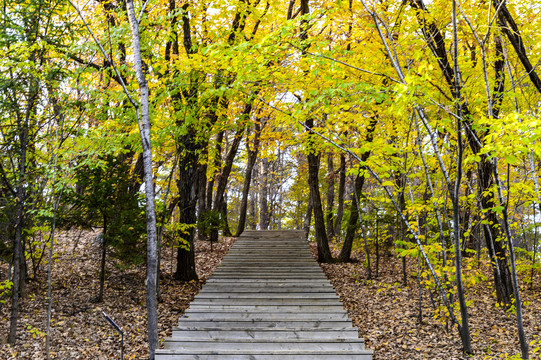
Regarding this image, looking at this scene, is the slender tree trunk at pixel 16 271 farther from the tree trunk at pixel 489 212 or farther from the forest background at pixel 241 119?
the tree trunk at pixel 489 212

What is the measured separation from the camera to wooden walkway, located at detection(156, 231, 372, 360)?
16.0 ft

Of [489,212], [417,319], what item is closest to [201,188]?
[417,319]

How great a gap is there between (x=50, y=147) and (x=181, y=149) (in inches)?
92.6

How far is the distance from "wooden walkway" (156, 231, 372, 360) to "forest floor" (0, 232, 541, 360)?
0.91m

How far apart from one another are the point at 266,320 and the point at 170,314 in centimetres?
268

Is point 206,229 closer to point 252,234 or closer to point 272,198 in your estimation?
point 252,234

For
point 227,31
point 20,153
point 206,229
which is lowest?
point 206,229

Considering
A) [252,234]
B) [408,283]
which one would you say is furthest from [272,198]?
[408,283]

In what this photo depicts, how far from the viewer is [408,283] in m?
9.63

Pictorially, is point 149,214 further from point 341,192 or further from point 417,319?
point 341,192

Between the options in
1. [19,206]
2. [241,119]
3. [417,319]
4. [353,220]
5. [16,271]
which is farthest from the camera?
[353,220]

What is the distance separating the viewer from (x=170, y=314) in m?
7.69

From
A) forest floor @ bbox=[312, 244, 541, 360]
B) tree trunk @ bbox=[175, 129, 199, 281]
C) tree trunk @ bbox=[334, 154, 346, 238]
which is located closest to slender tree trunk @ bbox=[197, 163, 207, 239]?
tree trunk @ bbox=[175, 129, 199, 281]

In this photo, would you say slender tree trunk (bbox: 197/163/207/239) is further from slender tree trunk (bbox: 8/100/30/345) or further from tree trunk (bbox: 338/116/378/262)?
slender tree trunk (bbox: 8/100/30/345)
